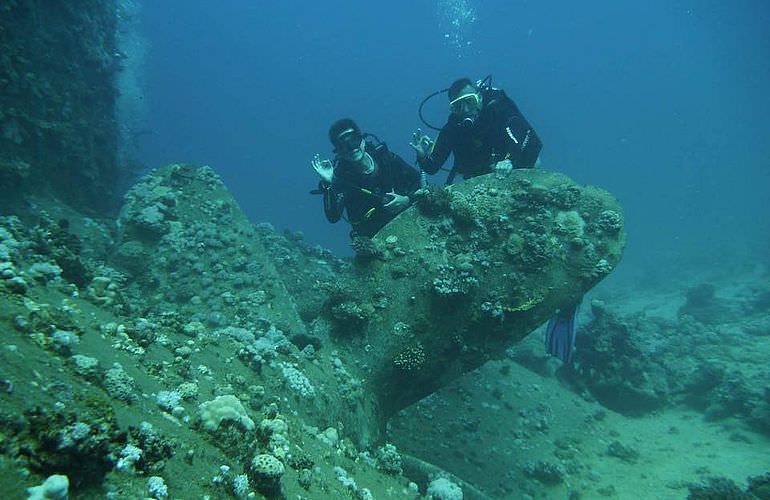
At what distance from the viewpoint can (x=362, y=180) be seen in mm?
8961

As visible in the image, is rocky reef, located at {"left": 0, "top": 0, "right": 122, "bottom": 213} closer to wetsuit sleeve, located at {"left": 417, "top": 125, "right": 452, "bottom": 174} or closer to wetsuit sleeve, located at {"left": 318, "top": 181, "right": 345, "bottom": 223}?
wetsuit sleeve, located at {"left": 318, "top": 181, "right": 345, "bottom": 223}

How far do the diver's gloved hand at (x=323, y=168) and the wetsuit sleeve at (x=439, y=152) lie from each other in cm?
189

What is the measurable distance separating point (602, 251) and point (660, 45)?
656ft

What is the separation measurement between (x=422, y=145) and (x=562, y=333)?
15.0ft

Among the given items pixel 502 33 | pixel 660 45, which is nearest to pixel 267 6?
pixel 502 33

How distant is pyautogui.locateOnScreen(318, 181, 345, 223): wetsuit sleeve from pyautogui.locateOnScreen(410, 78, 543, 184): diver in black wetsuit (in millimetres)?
1888

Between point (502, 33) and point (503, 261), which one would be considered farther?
point (502, 33)

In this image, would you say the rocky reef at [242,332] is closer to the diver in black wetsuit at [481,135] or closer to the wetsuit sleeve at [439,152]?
the diver in black wetsuit at [481,135]

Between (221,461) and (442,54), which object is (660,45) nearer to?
(442,54)

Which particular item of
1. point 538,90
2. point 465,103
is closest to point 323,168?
point 465,103

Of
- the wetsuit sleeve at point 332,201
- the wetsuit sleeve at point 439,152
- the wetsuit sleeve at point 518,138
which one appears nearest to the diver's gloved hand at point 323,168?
the wetsuit sleeve at point 332,201

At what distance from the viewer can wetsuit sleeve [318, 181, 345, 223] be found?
8.91 metres

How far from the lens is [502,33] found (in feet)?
530

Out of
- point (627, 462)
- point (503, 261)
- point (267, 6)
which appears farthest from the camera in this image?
point (267, 6)
